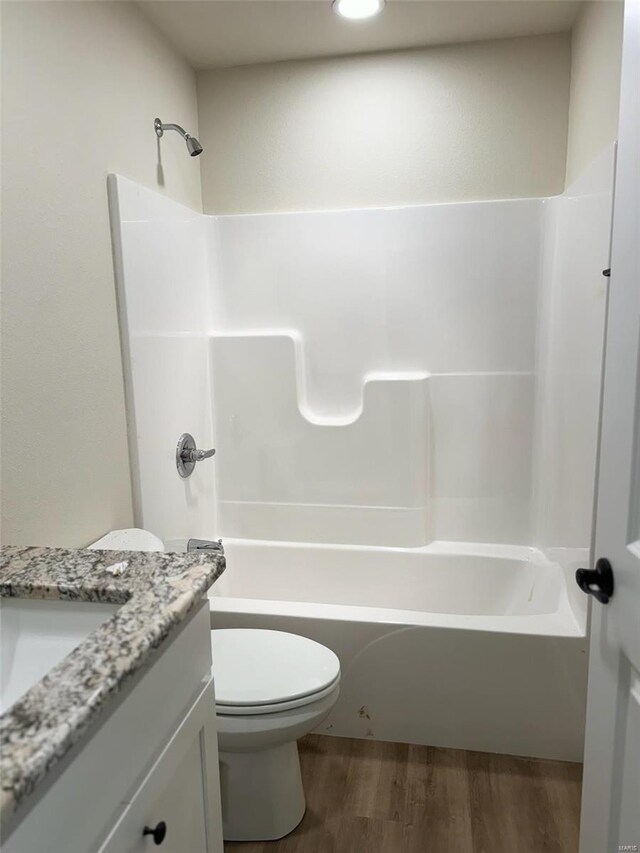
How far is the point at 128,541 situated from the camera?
1.74 metres

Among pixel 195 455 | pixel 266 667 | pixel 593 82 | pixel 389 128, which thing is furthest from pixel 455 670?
pixel 389 128

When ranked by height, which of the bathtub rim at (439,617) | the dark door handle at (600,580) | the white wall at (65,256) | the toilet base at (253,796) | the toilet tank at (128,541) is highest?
the white wall at (65,256)

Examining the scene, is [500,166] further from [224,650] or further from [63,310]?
[224,650]

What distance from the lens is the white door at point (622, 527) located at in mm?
921

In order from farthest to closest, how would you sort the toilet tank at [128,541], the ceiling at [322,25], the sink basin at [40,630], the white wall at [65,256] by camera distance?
the ceiling at [322,25]
the toilet tank at [128,541]
the white wall at [65,256]
the sink basin at [40,630]

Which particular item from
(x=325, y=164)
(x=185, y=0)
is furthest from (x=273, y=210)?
(x=185, y=0)

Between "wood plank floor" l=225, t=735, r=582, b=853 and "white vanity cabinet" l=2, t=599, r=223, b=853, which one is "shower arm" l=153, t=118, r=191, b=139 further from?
"wood plank floor" l=225, t=735, r=582, b=853

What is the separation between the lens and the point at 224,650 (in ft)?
5.51

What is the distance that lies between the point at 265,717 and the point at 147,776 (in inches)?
25.8

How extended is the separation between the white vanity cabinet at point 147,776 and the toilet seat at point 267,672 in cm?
31

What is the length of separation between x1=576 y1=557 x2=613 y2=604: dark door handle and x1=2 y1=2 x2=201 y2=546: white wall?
1.21 metres

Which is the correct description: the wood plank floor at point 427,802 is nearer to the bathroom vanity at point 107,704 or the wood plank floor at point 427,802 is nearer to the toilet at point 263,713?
the toilet at point 263,713

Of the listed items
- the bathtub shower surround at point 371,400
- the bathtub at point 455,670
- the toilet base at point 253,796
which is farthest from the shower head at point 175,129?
the toilet base at point 253,796

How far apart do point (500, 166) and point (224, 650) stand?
6.65ft
